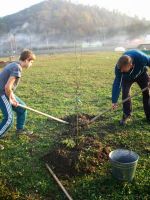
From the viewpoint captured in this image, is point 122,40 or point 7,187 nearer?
point 7,187

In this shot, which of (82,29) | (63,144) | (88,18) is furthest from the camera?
(88,18)

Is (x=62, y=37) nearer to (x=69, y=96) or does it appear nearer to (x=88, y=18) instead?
(x=88, y=18)

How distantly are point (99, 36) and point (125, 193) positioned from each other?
76.7 metres

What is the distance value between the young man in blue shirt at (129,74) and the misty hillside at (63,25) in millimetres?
62261

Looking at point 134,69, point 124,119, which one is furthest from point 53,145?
point 134,69

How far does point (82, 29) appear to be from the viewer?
90438mm

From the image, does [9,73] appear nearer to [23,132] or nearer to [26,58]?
[26,58]

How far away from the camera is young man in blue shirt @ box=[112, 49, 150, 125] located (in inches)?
232

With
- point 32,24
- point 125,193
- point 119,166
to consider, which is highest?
point 32,24

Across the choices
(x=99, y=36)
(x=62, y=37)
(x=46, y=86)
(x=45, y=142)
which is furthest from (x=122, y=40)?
(x=45, y=142)

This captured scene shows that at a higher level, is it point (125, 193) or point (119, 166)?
point (119, 166)

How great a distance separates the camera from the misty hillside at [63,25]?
253 feet

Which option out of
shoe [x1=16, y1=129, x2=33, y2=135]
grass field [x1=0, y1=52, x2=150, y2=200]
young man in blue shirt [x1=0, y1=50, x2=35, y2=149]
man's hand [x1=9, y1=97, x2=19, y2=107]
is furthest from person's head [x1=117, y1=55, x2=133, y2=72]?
shoe [x1=16, y1=129, x2=33, y2=135]

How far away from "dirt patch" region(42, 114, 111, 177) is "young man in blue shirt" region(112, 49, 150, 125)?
3.61 feet
